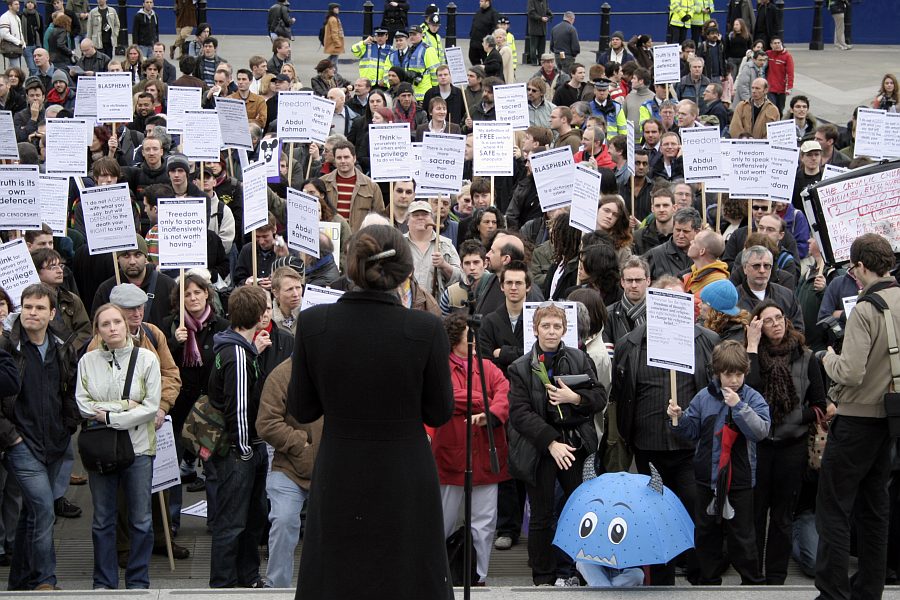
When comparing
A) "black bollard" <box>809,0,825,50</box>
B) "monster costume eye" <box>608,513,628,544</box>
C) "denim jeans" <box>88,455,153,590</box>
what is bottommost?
"denim jeans" <box>88,455,153,590</box>

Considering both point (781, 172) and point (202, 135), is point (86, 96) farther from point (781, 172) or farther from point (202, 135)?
point (781, 172)

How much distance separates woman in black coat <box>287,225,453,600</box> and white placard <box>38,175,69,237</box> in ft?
20.0

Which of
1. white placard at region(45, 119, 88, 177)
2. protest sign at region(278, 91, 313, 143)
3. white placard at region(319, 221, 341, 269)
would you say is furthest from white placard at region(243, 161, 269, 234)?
protest sign at region(278, 91, 313, 143)

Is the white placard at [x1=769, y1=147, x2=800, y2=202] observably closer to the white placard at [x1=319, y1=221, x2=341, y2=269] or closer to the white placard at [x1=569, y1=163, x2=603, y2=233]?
the white placard at [x1=569, y1=163, x2=603, y2=233]

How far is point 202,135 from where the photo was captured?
11367 millimetres

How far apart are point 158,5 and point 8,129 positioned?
2183 centimetres

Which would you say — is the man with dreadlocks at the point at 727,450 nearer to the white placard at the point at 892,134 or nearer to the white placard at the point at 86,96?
the white placard at the point at 892,134

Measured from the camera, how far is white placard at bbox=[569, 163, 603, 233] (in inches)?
365

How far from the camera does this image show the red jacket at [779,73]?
20297 mm

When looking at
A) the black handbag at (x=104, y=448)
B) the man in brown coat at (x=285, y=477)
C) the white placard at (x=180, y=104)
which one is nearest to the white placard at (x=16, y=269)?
the black handbag at (x=104, y=448)

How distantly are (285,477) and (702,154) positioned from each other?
555 cm

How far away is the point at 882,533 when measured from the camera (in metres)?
6.12

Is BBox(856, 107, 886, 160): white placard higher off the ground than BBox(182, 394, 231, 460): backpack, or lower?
higher

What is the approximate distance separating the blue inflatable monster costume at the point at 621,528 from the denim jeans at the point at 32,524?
2716mm
